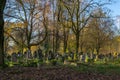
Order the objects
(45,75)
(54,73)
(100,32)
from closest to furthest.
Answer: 1. (45,75)
2. (54,73)
3. (100,32)

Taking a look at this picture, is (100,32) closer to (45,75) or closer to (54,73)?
(54,73)

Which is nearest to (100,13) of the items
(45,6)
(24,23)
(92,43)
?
(45,6)

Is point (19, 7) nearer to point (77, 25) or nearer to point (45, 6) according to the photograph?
point (45, 6)

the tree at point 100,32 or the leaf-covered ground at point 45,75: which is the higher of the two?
the tree at point 100,32

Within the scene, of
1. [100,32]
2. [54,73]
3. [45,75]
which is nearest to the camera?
[45,75]

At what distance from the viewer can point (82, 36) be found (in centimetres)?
6062

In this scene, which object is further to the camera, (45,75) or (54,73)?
(54,73)

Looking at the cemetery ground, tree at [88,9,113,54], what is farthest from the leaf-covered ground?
tree at [88,9,113,54]

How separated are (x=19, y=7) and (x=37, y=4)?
2571 millimetres

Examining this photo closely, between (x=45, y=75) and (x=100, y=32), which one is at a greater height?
(x=100, y=32)

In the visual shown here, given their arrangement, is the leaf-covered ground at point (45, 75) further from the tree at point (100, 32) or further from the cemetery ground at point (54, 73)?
the tree at point (100, 32)

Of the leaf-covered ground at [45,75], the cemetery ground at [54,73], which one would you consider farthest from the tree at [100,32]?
the leaf-covered ground at [45,75]

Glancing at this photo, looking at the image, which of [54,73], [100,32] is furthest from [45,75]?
[100,32]

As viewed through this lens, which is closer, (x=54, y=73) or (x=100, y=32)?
(x=54, y=73)
